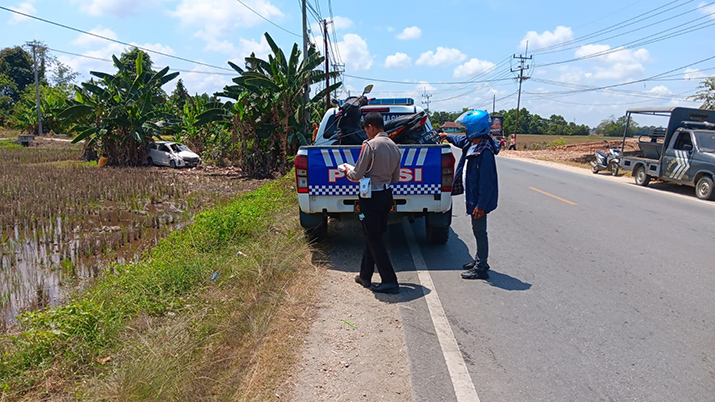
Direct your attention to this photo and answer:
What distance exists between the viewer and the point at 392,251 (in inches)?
269

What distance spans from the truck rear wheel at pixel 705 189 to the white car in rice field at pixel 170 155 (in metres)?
21.8

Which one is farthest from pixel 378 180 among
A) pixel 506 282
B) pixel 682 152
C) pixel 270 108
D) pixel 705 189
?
pixel 270 108

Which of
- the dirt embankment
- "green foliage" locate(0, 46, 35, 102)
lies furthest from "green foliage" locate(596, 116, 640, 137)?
"green foliage" locate(0, 46, 35, 102)

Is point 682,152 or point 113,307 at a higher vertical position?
point 682,152

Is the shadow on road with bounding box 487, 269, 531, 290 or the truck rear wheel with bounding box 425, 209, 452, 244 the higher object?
the truck rear wheel with bounding box 425, 209, 452, 244

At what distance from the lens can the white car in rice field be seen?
982 inches

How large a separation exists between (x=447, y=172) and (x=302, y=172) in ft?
6.04

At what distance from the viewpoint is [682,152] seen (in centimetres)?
1410

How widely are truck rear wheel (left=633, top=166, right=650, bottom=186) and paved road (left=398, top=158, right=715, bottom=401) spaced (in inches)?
303

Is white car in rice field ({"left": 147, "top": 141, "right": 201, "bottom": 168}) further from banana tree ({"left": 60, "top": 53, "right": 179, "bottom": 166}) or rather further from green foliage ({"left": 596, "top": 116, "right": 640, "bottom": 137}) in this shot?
green foliage ({"left": 596, "top": 116, "right": 640, "bottom": 137})

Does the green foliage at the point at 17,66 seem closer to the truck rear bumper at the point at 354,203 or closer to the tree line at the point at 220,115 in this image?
the tree line at the point at 220,115

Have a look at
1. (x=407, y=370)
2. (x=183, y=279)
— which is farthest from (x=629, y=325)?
(x=183, y=279)

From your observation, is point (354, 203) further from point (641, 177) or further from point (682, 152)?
point (641, 177)

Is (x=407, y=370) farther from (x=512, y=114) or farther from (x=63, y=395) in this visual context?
(x=512, y=114)
